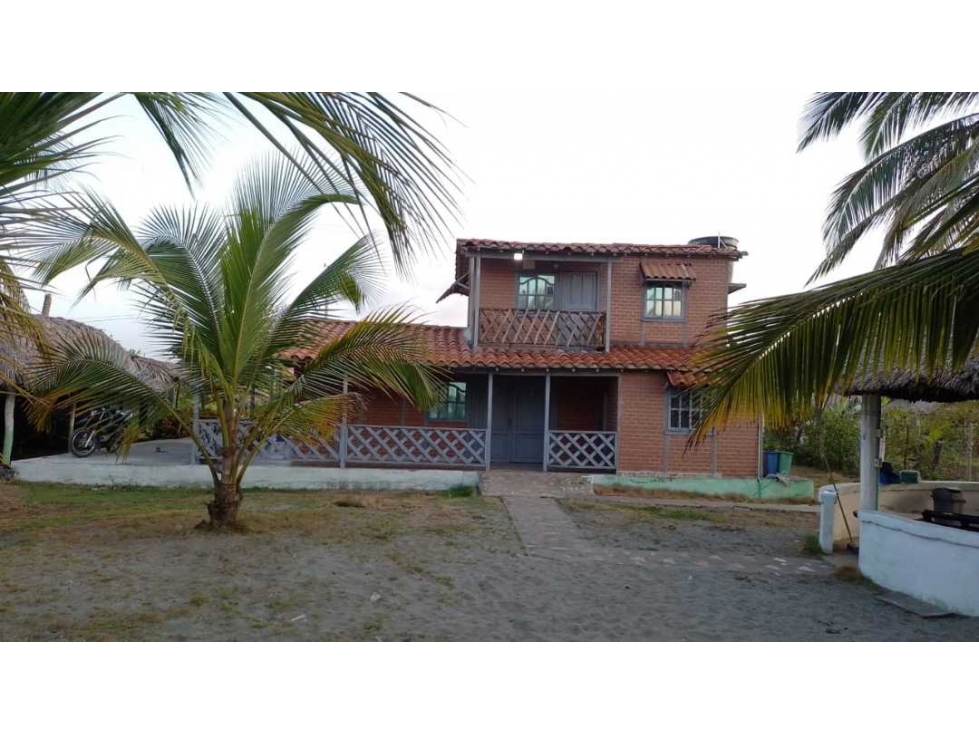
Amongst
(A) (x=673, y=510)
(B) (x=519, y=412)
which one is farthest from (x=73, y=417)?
(A) (x=673, y=510)

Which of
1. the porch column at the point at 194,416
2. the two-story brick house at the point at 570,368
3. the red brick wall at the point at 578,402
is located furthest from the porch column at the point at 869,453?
the porch column at the point at 194,416

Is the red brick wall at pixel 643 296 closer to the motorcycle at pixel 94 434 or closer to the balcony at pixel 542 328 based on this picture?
the balcony at pixel 542 328

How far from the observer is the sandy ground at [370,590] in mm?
5105

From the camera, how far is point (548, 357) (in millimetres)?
13594

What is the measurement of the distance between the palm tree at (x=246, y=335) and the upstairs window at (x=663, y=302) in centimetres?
801

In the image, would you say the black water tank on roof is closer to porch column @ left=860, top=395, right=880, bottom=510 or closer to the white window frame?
the white window frame

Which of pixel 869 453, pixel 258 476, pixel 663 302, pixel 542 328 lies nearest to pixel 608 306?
pixel 542 328

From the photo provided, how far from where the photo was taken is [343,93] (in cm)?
194

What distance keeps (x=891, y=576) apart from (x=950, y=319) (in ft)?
15.4

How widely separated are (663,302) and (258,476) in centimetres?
902

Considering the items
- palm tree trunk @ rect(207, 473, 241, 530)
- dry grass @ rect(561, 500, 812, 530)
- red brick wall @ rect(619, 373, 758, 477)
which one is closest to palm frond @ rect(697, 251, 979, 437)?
palm tree trunk @ rect(207, 473, 241, 530)

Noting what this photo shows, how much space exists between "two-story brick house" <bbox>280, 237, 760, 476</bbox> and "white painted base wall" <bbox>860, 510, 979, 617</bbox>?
603 cm

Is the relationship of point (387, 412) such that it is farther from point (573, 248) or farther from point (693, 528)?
point (693, 528)

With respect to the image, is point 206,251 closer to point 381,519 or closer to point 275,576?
point 275,576
